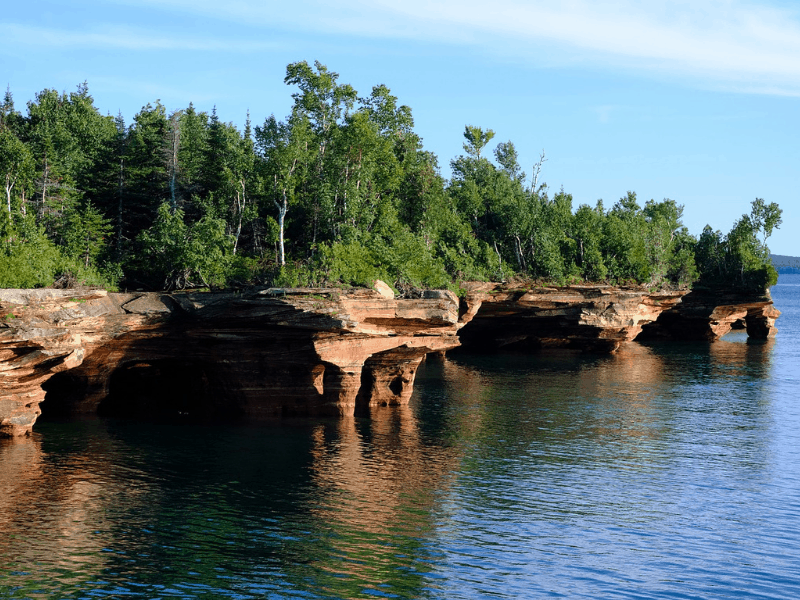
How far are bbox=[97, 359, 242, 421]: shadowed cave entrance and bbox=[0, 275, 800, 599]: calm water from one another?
427 centimetres

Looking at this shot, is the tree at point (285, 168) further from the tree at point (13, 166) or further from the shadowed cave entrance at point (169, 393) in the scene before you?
the tree at point (13, 166)

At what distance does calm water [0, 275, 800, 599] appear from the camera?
25406 millimetres

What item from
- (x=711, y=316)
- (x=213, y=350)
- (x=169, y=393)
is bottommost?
(x=169, y=393)

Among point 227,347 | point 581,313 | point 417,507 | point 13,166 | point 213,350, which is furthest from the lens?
point 581,313

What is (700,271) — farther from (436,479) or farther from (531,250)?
(436,479)

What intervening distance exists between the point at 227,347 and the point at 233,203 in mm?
13539

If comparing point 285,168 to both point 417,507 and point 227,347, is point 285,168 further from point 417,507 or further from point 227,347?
point 417,507

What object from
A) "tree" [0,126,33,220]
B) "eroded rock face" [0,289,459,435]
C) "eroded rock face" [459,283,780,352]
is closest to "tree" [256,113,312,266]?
"eroded rock face" [0,289,459,435]

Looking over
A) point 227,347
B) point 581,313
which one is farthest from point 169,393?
point 581,313

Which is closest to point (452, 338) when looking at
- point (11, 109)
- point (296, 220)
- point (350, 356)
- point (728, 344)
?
point (350, 356)

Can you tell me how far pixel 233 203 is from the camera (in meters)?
56.1

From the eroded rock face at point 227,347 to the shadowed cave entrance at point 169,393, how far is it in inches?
4.9

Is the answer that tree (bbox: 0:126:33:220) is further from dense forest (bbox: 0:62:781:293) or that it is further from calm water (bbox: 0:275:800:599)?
calm water (bbox: 0:275:800:599)

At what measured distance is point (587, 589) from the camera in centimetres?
2494
